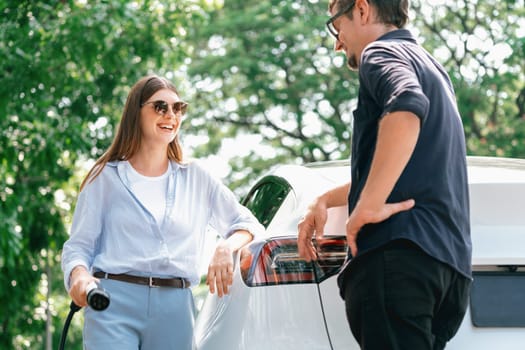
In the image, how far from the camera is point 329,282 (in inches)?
137

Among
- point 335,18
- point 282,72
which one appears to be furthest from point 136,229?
point 282,72

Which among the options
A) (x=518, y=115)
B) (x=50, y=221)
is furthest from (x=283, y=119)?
(x=50, y=221)

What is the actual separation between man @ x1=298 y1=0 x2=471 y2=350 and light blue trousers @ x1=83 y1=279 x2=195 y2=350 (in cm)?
98

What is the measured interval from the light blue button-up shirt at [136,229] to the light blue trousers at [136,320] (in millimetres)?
78

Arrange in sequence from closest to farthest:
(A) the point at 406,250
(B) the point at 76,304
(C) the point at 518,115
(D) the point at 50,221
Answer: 1. (A) the point at 406,250
2. (B) the point at 76,304
3. (D) the point at 50,221
4. (C) the point at 518,115

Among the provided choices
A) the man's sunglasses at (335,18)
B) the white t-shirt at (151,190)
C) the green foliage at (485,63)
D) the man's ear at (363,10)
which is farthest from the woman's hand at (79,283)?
the green foliage at (485,63)

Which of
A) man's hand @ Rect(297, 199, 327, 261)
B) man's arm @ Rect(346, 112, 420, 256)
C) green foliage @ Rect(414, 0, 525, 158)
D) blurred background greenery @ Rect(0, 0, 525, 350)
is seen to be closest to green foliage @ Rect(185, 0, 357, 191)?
blurred background greenery @ Rect(0, 0, 525, 350)

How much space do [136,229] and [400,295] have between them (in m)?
1.37

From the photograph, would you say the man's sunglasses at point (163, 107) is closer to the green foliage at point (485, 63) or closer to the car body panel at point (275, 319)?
the car body panel at point (275, 319)

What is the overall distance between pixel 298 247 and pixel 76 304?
0.88 metres

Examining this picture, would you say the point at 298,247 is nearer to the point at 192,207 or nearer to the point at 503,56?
the point at 192,207

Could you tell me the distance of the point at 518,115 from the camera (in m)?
20.4

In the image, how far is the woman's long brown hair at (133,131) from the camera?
4098 millimetres

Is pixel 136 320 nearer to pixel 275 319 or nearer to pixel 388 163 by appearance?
pixel 275 319
